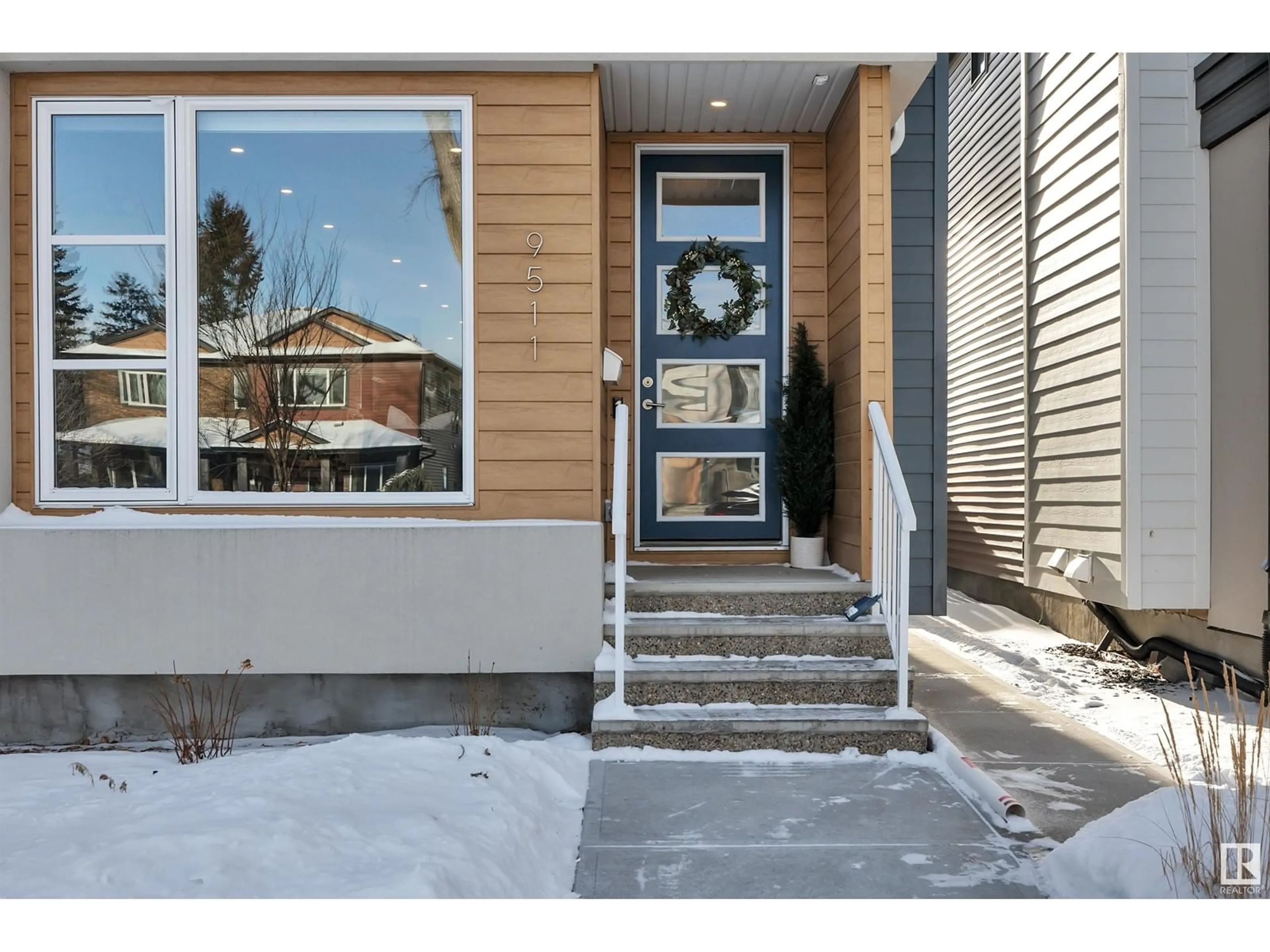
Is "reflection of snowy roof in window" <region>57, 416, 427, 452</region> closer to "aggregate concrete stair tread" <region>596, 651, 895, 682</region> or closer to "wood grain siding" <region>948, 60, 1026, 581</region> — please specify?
"aggregate concrete stair tread" <region>596, 651, 895, 682</region>

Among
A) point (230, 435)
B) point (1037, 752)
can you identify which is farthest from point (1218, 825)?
point (230, 435)

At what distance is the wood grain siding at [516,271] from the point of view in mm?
3961

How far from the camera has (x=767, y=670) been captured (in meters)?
3.53

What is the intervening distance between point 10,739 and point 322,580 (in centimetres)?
168

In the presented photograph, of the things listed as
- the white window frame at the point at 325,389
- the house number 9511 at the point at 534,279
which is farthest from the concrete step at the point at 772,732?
the white window frame at the point at 325,389

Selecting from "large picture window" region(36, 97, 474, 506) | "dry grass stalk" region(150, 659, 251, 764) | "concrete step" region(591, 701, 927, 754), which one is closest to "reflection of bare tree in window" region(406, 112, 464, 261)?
"large picture window" region(36, 97, 474, 506)

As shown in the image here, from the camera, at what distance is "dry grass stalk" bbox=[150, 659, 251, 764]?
3623mm

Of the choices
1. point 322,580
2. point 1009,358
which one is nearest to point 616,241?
point 322,580

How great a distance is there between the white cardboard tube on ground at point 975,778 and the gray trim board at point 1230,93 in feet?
12.2

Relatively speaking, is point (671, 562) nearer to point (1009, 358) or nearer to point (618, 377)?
point (618, 377)

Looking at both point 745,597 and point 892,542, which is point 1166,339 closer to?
point 892,542

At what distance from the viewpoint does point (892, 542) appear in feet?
12.2

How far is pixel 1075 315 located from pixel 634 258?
311 cm
